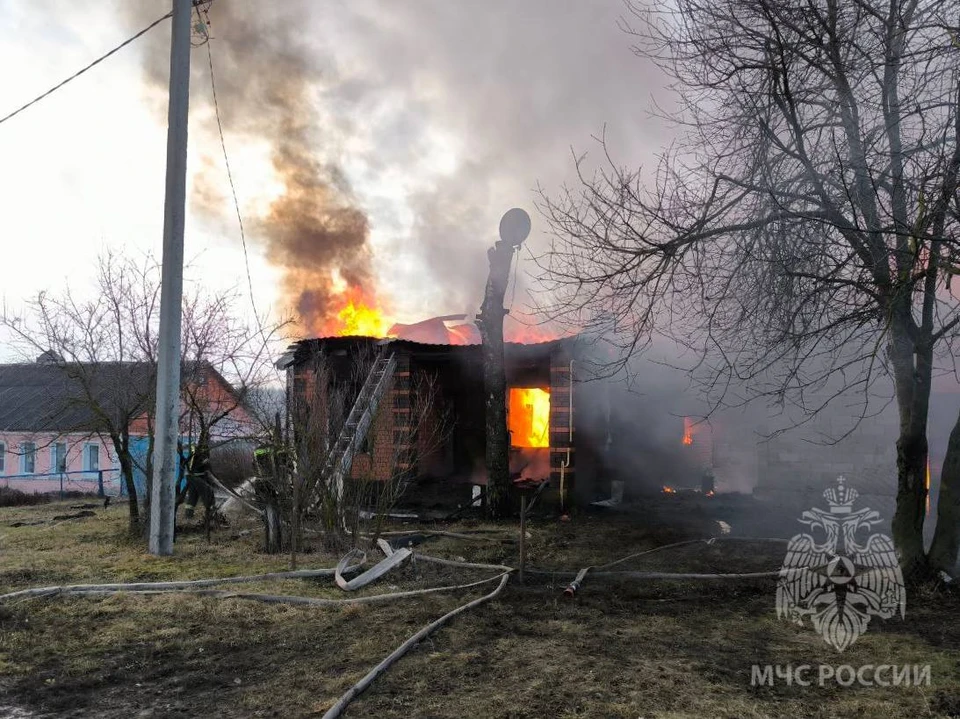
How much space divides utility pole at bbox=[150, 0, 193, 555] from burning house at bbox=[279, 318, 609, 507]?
131 inches

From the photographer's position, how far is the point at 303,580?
6.90 meters

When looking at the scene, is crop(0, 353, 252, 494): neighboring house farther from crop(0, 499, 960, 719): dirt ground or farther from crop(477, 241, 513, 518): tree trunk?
crop(477, 241, 513, 518): tree trunk

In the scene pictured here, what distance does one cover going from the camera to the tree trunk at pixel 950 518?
6355 mm

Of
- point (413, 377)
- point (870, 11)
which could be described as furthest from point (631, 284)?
point (413, 377)

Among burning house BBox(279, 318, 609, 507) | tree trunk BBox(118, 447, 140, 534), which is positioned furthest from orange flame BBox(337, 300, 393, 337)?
tree trunk BBox(118, 447, 140, 534)

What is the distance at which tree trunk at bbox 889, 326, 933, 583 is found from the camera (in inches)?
256

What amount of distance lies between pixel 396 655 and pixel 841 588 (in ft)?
15.3

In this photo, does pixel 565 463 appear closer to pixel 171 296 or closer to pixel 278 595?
pixel 278 595

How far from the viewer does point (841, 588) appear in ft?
21.1

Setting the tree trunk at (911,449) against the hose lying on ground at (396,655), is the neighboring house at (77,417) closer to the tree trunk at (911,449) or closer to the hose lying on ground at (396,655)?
the hose lying on ground at (396,655)

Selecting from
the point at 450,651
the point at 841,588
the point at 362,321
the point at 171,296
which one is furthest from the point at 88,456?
the point at 841,588

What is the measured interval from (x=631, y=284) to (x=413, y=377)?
936 cm

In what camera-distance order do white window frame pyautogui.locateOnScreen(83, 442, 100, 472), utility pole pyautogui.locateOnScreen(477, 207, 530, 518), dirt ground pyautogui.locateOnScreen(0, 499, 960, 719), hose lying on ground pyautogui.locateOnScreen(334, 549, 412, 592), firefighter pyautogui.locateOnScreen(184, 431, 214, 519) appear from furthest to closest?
white window frame pyautogui.locateOnScreen(83, 442, 100, 472), utility pole pyautogui.locateOnScreen(477, 207, 530, 518), firefighter pyautogui.locateOnScreen(184, 431, 214, 519), hose lying on ground pyautogui.locateOnScreen(334, 549, 412, 592), dirt ground pyautogui.locateOnScreen(0, 499, 960, 719)

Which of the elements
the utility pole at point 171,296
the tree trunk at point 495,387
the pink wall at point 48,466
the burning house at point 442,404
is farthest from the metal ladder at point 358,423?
the pink wall at point 48,466
